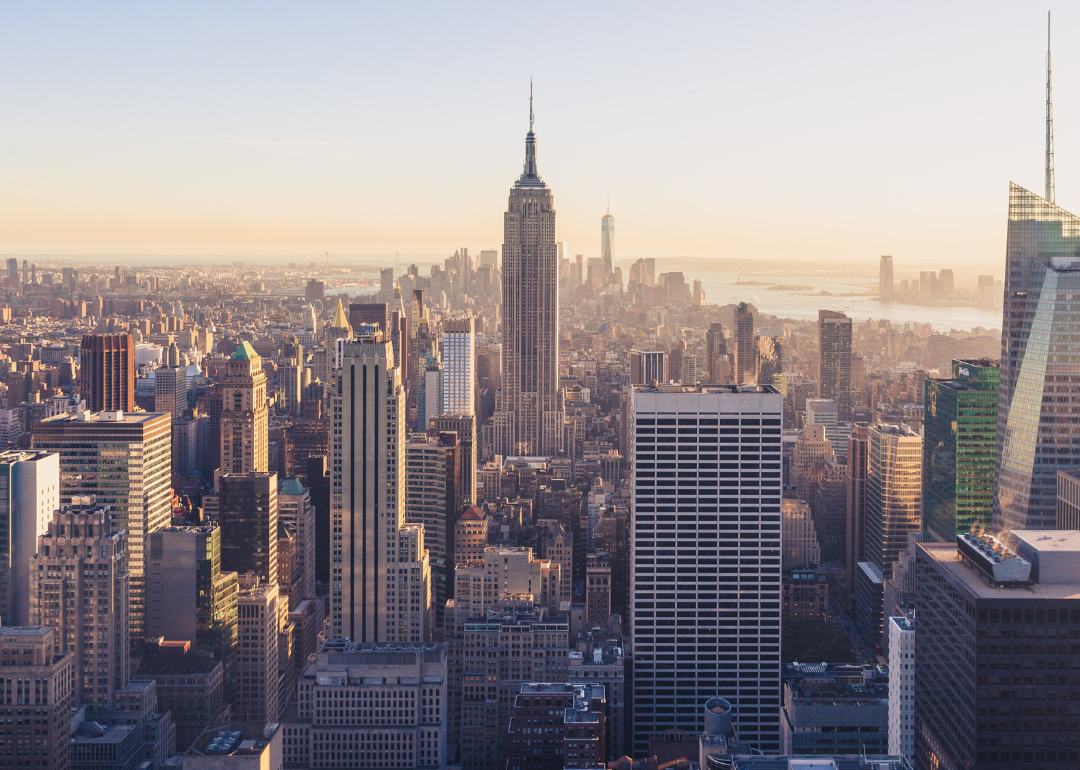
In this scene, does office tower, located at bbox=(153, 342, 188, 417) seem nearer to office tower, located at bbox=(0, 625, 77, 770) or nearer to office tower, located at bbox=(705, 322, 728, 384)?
office tower, located at bbox=(705, 322, 728, 384)

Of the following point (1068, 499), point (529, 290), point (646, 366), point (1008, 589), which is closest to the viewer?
point (1008, 589)

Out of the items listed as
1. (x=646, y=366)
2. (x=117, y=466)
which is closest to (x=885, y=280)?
(x=117, y=466)

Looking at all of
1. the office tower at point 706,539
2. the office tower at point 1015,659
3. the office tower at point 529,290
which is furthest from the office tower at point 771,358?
the office tower at point 1015,659

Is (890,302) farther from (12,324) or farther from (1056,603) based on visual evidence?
(12,324)

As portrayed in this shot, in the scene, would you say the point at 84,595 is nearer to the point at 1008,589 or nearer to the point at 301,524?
the point at 301,524

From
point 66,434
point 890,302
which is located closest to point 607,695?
point 890,302

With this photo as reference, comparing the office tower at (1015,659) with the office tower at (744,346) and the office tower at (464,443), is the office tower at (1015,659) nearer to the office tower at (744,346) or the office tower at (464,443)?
the office tower at (744,346)

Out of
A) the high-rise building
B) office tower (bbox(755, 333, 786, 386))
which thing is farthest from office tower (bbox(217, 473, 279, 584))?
the high-rise building
